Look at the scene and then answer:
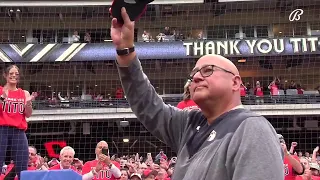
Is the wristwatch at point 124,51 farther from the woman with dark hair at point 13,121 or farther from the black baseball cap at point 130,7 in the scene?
the woman with dark hair at point 13,121

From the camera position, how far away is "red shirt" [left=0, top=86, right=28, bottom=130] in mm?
5387

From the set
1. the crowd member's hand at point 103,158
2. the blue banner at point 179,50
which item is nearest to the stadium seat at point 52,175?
the crowd member's hand at point 103,158

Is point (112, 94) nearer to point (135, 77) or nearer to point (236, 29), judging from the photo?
point (236, 29)

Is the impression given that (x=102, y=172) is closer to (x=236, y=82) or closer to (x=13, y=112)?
(x=13, y=112)

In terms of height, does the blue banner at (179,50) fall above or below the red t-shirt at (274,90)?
above

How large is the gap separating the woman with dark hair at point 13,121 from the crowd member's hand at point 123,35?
12.2 ft

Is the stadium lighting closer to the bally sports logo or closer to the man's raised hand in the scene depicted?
the bally sports logo

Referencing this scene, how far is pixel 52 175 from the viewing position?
3.18 m

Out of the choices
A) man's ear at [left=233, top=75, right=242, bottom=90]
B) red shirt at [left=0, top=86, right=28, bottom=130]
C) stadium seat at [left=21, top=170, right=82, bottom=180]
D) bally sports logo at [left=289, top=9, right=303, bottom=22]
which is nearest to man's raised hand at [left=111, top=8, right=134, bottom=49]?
man's ear at [left=233, top=75, right=242, bottom=90]

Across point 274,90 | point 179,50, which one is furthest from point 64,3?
point 274,90

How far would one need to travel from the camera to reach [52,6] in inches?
782

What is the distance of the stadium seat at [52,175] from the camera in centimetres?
316

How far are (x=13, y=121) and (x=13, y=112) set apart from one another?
0.10 meters

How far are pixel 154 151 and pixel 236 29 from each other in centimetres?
698
